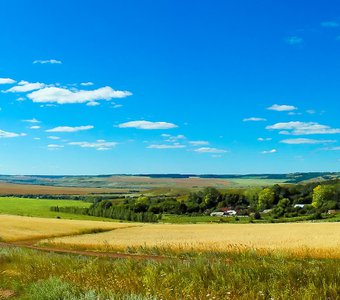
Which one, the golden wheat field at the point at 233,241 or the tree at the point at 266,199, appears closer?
the golden wheat field at the point at 233,241

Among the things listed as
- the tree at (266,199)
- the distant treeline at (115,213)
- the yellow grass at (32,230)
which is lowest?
the distant treeline at (115,213)

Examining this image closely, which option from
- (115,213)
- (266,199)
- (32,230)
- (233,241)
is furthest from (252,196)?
(233,241)

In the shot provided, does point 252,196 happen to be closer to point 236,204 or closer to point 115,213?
point 236,204

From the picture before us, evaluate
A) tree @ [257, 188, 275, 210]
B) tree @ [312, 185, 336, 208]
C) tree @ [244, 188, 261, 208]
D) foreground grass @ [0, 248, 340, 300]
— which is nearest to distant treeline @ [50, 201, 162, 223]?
tree @ [257, 188, 275, 210]

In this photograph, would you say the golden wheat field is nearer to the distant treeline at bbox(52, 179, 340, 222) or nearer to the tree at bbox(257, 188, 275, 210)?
the distant treeline at bbox(52, 179, 340, 222)

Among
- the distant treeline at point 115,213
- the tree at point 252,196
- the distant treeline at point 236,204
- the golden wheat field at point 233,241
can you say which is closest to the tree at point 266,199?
the distant treeline at point 236,204

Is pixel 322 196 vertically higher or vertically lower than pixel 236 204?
higher

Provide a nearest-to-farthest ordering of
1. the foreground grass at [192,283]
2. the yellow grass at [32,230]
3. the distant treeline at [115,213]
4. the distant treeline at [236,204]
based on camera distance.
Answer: the foreground grass at [192,283] → the yellow grass at [32,230] → the distant treeline at [115,213] → the distant treeline at [236,204]

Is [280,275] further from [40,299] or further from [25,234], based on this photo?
[25,234]

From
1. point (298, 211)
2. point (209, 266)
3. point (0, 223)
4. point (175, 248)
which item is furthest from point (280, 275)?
point (298, 211)

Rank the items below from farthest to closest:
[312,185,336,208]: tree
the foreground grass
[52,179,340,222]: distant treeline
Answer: [312,185,336,208]: tree < [52,179,340,222]: distant treeline < the foreground grass

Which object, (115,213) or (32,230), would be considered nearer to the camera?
(32,230)

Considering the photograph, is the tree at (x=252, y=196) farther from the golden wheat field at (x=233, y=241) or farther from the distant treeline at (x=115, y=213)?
the golden wheat field at (x=233, y=241)

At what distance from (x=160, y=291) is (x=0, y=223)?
62421 mm
